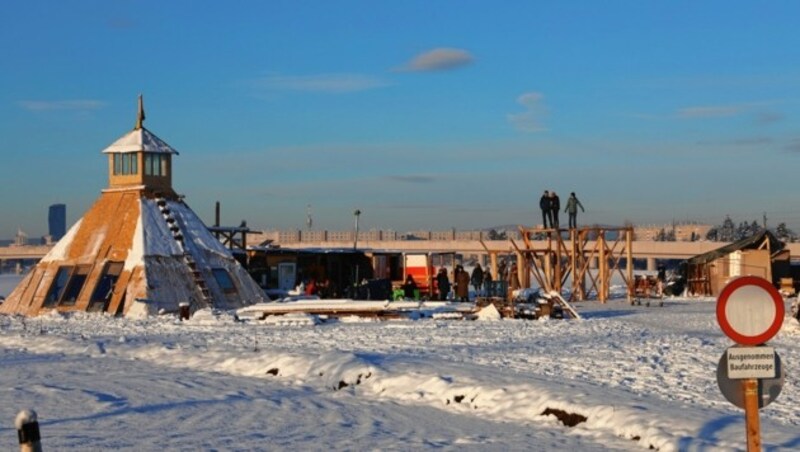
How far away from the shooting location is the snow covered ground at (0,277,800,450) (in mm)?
13094

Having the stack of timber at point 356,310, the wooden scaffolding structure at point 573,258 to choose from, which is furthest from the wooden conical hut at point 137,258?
the wooden scaffolding structure at point 573,258

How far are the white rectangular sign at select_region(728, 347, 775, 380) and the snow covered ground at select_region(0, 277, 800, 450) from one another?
3.17 meters

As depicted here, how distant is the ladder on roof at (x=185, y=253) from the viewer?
123 ft

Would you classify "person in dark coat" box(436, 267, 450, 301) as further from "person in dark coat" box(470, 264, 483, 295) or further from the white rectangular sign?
the white rectangular sign

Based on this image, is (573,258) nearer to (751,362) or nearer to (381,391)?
(381,391)

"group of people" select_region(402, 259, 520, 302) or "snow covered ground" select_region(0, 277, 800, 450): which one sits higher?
"group of people" select_region(402, 259, 520, 302)

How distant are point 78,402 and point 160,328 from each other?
14.6 meters

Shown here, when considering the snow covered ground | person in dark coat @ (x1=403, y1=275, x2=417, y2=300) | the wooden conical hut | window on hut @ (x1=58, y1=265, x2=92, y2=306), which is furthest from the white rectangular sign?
person in dark coat @ (x1=403, y1=275, x2=417, y2=300)

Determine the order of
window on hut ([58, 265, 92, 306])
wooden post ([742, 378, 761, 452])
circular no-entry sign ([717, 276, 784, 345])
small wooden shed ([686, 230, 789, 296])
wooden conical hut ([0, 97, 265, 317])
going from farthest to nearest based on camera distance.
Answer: small wooden shed ([686, 230, 789, 296]) → window on hut ([58, 265, 92, 306]) → wooden conical hut ([0, 97, 265, 317]) → wooden post ([742, 378, 761, 452]) → circular no-entry sign ([717, 276, 784, 345])

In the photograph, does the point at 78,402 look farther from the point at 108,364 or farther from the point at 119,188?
the point at 119,188

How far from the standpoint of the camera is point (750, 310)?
873 centimetres

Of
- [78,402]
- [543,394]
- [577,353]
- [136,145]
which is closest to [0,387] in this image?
[78,402]

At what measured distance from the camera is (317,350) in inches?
933

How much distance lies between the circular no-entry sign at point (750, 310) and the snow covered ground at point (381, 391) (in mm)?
3347
